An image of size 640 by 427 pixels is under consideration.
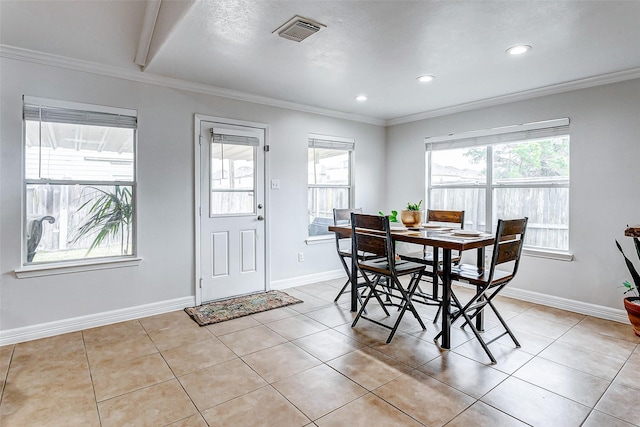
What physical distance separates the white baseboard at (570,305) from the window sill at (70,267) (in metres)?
4.12

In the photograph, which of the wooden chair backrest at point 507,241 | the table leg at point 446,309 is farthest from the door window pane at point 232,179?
the wooden chair backrest at point 507,241

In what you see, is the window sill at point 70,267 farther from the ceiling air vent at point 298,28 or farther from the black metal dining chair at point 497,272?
the black metal dining chair at point 497,272

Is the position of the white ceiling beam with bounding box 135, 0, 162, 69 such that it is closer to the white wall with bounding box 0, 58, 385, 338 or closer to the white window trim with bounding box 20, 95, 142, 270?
the white wall with bounding box 0, 58, 385, 338

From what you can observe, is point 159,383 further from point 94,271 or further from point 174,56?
point 174,56

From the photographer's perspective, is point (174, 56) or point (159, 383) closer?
point (159, 383)

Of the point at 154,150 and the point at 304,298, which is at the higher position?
the point at 154,150

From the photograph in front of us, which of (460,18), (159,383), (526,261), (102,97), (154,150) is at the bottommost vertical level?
(159,383)

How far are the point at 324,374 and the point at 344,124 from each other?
359 centimetres

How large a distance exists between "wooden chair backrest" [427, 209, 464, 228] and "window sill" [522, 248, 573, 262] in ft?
3.17

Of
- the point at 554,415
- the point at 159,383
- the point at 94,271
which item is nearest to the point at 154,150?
the point at 94,271

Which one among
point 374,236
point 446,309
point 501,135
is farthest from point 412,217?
point 501,135

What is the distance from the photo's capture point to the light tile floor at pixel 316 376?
6.17 ft

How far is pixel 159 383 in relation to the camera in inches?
86.7

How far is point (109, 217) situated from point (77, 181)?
0.41 m
